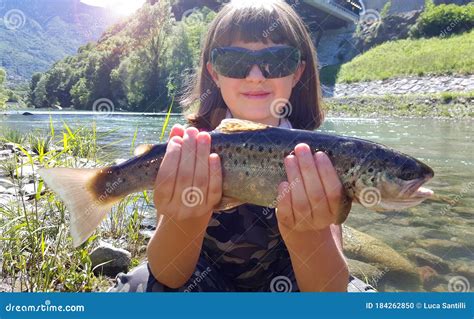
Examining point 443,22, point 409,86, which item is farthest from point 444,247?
point 443,22

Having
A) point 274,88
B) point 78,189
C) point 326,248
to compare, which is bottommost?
point 326,248

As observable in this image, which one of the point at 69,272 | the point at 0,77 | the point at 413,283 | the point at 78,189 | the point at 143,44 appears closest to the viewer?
the point at 78,189

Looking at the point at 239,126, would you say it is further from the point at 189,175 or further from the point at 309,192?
the point at 309,192

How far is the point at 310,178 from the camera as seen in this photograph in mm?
2621

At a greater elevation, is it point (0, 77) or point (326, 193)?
point (326, 193)

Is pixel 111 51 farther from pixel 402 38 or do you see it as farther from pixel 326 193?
pixel 326 193

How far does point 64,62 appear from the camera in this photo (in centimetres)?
7000

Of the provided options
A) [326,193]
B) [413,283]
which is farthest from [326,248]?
[413,283]

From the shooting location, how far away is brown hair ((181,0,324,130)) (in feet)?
11.7

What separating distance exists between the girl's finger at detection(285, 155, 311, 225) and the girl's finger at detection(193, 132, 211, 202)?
0.51 metres

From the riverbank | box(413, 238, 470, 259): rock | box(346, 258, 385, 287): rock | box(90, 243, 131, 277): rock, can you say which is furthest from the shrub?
box(90, 243, 131, 277): rock

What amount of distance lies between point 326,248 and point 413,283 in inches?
112

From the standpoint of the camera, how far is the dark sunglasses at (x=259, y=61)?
3449 mm

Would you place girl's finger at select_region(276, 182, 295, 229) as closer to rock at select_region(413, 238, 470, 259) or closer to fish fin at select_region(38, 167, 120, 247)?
fish fin at select_region(38, 167, 120, 247)
